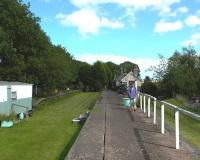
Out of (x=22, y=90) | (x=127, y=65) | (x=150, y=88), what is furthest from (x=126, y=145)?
(x=127, y=65)

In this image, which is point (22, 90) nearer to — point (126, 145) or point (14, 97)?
point (14, 97)

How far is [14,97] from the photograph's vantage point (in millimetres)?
32969

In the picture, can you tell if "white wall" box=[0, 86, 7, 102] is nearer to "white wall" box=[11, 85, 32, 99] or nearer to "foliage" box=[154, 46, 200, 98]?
"white wall" box=[11, 85, 32, 99]

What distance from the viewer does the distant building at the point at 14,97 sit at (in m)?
30.0

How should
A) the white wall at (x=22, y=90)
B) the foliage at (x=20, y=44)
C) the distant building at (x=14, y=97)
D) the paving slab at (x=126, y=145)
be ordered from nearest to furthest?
the paving slab at (x=126, y=145)
the distant building at (x=14, y=97)
the white wall at (x=22, y=90)
the foliage at (x=20, y=44)

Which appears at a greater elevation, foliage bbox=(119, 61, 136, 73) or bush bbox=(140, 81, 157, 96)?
foliage bbox=(119, 61, 136, 73)

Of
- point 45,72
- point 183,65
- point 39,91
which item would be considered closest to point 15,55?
point 45,72

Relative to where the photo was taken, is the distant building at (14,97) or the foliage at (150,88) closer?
the distant building at (14,97)

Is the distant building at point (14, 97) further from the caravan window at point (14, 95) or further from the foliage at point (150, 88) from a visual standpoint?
the foliage at point (150, 88)

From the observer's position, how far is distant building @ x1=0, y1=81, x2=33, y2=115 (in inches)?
1181

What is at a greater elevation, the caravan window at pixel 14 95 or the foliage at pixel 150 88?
the foliage at pixel 150 88

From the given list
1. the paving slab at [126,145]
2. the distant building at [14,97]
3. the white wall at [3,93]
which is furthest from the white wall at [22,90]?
the paving slab at [126,145]

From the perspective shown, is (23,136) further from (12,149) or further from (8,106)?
(8,106)

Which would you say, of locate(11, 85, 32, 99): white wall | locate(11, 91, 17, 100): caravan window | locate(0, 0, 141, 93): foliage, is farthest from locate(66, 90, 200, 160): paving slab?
locate(0, 0, 141, 93): foliage
